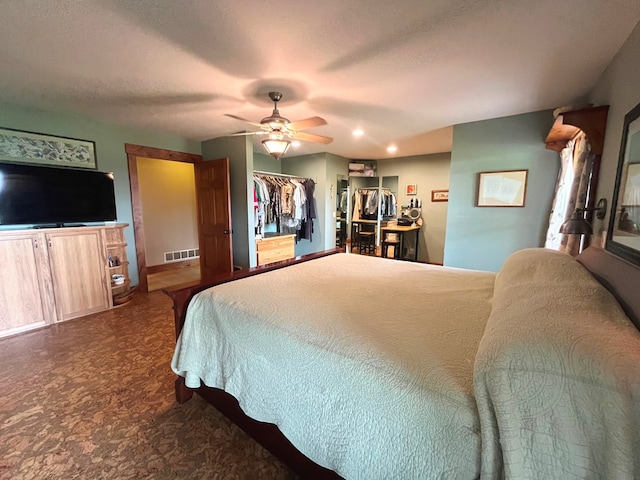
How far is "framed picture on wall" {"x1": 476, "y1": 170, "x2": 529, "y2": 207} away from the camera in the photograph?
2945 millimetres

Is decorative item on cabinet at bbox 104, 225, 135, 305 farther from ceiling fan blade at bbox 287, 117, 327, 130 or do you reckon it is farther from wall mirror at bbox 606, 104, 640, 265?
wall mirror at bbox 606, 104, 640, 265

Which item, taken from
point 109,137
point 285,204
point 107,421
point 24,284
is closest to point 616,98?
point 107,421

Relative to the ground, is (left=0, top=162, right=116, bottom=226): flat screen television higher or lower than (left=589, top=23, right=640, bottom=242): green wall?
lower

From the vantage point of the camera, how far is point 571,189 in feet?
7.42

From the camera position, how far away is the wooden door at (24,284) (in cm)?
252

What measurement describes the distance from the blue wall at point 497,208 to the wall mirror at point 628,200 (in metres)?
1.62

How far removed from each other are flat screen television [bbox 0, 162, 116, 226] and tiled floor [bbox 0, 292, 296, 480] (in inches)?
49.0

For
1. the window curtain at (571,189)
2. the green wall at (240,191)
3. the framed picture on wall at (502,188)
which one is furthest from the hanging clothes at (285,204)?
the window curtain at (571,189)

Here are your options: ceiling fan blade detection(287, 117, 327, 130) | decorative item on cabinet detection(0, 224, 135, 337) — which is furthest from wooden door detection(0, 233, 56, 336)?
ceiling fan blade detection(287, 117, 327, 130)

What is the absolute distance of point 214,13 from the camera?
1.38 metres

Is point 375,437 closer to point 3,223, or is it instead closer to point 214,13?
point 214,13

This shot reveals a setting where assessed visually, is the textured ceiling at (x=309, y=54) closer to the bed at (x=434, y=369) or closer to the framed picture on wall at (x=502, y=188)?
the framed picture on wall at (x=502, y=188)

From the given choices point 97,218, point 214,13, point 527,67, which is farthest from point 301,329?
point 97,218

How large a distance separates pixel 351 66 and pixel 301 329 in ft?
5.97
